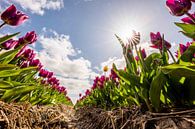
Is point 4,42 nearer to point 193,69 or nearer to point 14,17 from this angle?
point 14,17

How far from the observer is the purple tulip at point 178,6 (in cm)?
170

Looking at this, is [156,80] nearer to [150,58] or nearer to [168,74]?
[168,74]

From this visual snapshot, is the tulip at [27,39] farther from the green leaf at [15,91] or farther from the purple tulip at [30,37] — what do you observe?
the green leaf at [15,91]

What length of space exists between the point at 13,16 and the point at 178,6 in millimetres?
1521

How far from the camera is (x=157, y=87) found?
4.82ft

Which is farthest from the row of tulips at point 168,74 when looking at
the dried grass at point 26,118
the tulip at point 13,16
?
the tulip at point 13,16

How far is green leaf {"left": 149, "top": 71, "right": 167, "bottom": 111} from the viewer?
1398mm

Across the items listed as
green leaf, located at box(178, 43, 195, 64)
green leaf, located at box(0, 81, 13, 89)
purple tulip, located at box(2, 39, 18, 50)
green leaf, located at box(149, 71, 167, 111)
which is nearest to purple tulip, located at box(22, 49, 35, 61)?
purple tulip, located at box(2, 39, 18, 50)

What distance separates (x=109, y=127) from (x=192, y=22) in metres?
1.01

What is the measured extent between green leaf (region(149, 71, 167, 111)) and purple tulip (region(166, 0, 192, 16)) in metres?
0.54

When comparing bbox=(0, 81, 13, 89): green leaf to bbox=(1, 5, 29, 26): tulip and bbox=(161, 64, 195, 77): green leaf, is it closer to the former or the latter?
bbox=(1, 5, 29, 26): tulip

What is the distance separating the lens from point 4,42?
259cm

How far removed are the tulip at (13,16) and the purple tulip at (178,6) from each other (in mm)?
1406

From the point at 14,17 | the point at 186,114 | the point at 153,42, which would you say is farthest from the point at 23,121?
the point at 186,114
